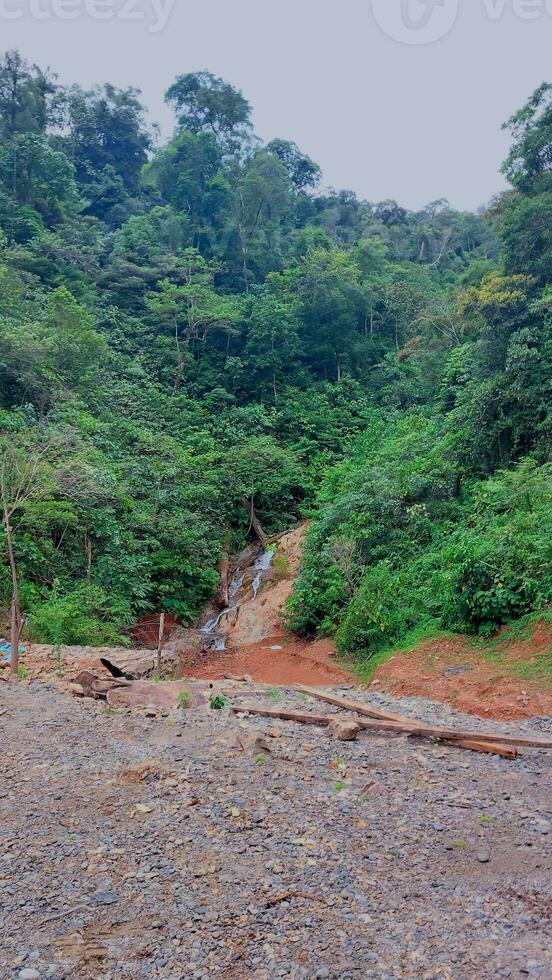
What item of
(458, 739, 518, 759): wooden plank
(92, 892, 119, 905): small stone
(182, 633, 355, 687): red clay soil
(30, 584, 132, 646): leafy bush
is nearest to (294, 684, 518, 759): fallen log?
(458, 739, 518, 759): wooden plank

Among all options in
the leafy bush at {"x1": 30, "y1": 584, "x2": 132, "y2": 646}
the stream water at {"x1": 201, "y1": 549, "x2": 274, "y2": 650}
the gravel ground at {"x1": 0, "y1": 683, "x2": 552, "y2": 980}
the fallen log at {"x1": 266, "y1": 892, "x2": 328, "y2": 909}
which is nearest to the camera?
the gravel ground at {"x1": 0, "y1": 683, "x2": 552, "y2": 980}

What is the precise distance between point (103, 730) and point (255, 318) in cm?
2410

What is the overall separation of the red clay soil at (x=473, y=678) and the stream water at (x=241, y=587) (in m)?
5.95

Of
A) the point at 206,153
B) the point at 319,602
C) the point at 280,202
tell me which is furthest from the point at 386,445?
the point at 206,153

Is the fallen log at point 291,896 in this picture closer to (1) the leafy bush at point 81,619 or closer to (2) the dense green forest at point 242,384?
(2) the dense green forest at point 242,384

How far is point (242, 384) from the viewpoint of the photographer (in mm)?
26844

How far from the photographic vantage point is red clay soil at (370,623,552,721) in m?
7.06

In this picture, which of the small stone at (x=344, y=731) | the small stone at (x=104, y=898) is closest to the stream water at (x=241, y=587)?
the small stone at (x=344, y=731)

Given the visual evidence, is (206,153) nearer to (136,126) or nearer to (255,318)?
(136,126)

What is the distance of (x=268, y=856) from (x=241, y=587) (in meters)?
13.8

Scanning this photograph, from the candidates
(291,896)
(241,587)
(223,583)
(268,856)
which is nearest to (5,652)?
(268,856)

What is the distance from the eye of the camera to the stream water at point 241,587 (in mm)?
15159

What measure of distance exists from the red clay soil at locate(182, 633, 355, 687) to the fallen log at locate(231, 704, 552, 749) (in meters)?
3.79

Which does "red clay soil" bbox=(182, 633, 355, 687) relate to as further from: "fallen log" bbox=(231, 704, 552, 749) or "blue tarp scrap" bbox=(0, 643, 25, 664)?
"fallen log" bbox=(231, 704, 552, 749)
